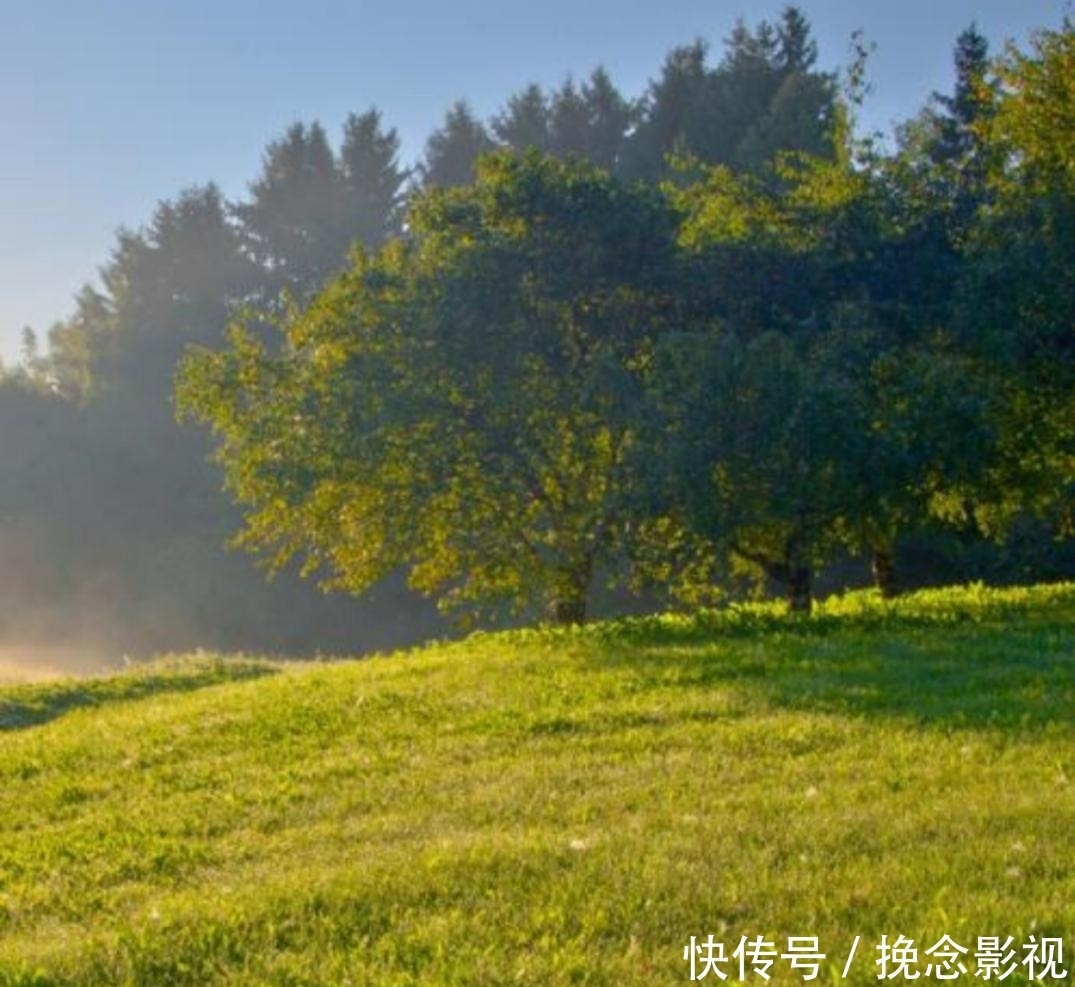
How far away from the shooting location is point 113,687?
18.8m

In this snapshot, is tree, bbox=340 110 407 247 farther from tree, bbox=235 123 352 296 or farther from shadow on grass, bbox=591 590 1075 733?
shadow on grass, bbox=591 590 1075 733

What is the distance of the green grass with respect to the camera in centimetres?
585

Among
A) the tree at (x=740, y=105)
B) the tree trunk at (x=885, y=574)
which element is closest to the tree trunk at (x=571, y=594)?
the tree trunk at (x=885, y=574)

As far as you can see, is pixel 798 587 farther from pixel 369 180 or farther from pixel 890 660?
pixel 369 180

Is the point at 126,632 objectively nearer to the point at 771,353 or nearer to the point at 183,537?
the point at 183,537

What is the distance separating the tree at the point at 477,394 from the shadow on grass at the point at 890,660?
2916mm

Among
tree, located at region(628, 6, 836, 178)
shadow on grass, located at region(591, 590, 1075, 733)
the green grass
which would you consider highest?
tree, located at region(628, 6, 836, 178)

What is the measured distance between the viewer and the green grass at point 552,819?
5.85 meters

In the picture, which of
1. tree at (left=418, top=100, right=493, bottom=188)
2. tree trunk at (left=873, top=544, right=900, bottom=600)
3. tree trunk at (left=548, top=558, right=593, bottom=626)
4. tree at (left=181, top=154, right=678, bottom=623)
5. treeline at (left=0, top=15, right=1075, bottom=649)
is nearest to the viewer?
treeline at (left=0, top=15, right=1075, bottom=649)

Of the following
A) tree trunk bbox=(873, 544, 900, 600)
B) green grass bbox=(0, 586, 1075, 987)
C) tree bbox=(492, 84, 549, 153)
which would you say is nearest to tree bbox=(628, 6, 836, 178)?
tree bbox=(492, 84, 549, 153)

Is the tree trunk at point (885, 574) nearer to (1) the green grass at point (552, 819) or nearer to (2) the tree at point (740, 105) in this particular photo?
(1) the green grass at point (552, 819)

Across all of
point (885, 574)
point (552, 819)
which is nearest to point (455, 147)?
point (885, 574)

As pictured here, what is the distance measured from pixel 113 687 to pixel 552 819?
1210cm

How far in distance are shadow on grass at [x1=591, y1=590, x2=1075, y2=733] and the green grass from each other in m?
0.06
